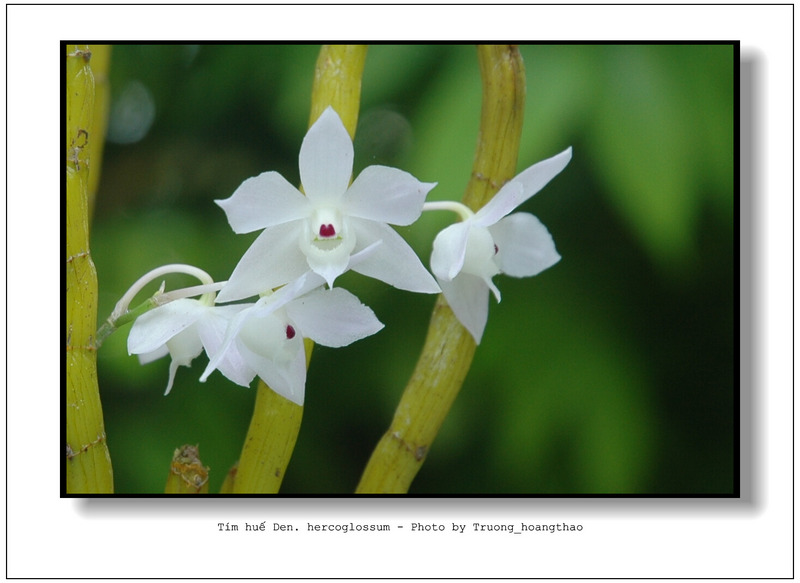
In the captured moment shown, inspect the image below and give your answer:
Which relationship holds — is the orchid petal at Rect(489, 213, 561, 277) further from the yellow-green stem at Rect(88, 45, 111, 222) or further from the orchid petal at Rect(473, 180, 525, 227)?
the yellow-green stem at Rect(88, 45, 111, 222)

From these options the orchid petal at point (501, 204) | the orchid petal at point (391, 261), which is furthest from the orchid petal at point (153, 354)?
the orchid petal at point (501, 204)

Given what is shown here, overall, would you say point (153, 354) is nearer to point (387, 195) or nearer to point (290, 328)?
point (290, 328)

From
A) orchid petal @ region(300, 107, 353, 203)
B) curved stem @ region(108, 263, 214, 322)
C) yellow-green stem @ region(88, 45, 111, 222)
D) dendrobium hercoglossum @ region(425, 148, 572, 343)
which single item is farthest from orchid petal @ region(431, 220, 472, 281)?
yellow-green stem @ region(88, 45, 111, 222)

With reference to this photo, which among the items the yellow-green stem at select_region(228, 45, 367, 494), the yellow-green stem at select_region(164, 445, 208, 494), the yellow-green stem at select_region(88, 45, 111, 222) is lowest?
the yellow-green stem at select_region(164, 445, 208, 494)

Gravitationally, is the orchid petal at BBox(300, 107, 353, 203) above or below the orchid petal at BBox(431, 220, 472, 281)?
above

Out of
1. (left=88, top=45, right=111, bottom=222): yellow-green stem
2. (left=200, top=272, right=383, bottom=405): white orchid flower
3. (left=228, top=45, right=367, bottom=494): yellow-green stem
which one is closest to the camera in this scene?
(left=200, top=272, right=383, bottom=405): white orchid flower

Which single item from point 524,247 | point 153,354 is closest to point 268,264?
point 153,354
